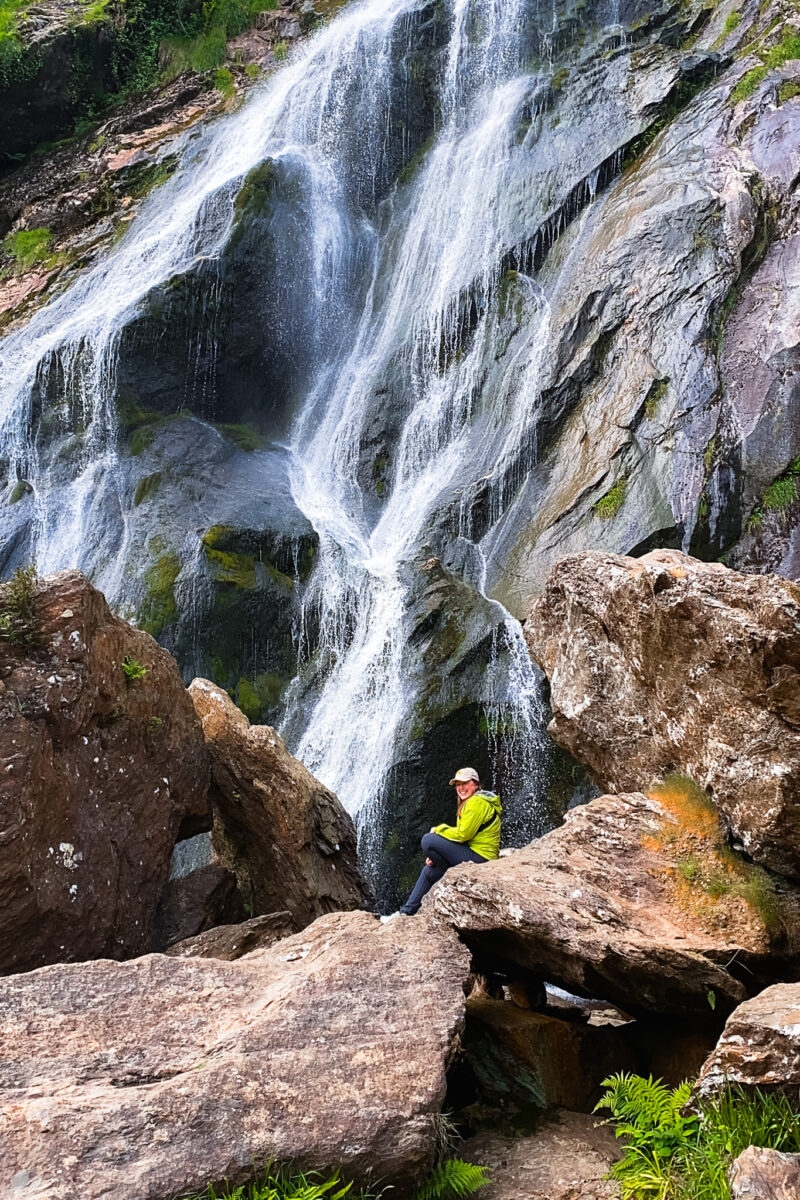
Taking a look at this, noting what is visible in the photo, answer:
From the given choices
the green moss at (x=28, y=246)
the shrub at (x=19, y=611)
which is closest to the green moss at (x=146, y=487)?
the green moss at (x=28, y=246)

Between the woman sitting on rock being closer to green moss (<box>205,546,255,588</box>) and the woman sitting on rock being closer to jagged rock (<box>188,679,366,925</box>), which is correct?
jagged rock (<box>188,679,366,925</box>)

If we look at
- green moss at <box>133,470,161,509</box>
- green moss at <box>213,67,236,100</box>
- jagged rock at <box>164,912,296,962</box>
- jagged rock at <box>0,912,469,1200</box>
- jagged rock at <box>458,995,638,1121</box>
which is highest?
green moss at <box>213,67,236,100</box>

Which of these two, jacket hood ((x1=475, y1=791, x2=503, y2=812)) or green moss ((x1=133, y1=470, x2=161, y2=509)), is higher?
green moss ((x1=133, y1=470, x2=161, y2=509))

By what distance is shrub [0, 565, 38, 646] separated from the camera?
597 centimetres

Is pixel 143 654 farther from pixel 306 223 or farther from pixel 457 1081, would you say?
pixel 306 223

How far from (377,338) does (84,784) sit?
Answer: 52.2 ft

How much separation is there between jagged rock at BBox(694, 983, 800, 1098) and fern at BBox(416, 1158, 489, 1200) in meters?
1.04

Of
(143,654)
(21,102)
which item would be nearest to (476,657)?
(143,654)

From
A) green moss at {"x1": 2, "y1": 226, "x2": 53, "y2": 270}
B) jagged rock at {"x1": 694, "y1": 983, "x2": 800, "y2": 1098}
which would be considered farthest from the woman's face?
green moss at {"x1": 2, "y1": 226, "x2": 53, "y2": 270}

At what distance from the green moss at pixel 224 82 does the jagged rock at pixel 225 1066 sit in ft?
88.6

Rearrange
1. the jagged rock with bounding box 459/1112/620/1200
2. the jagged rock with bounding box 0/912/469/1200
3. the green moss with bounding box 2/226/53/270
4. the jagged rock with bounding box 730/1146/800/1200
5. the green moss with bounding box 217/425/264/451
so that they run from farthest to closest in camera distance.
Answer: the green moss with bounding box 2/226/53/270 → the green moss with bounding box 217/425/264/451 → the jagged rock with bounding box 459/1112/620/1200 → the jagged rock with bounding box 0/912/469/1200 → the jagged rock with bounding box 730/1146/800/1200

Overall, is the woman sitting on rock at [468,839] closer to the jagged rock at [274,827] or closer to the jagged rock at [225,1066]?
the jagged rock at [274,827]

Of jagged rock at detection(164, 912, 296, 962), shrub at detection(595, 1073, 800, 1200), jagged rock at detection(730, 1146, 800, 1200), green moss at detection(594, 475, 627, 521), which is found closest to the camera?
jagged rock at detection(730, 1146, 800, 1200)

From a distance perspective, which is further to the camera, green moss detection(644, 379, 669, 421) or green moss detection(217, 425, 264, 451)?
green moss detection(217, 425, 264, 451)
